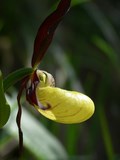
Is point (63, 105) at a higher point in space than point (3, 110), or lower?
lower

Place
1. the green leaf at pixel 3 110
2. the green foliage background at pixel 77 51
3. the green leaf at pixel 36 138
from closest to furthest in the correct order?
the green leaf at pixel 3 110, the green leaf at pixel 36 138, the green foliage background at pixel 77 51

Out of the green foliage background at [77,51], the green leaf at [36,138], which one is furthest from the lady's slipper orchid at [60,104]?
the green foliage background at [77,51]

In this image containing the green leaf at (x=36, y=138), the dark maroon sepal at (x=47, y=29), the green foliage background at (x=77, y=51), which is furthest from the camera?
the green foliage background at (x=77, y=51)

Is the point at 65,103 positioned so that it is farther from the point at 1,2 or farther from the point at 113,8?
the point at 113,8

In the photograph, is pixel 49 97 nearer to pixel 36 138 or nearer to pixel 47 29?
pixel 47 29

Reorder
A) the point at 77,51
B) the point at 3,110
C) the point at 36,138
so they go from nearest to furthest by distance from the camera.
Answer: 1. the point at 3,110
2. the point at 36,138
3. the point at 77,51

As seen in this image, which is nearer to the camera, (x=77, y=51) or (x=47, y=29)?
(x=47, y=29)

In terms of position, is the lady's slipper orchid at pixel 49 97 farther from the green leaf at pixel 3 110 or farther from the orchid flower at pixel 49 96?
the green leaf at pixel 3 110

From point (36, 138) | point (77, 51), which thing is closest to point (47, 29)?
point (36, 138)
